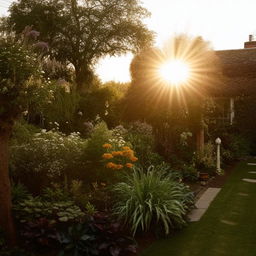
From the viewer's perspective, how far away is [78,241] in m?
5.13

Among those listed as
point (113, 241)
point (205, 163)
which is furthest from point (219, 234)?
point (205, 163)

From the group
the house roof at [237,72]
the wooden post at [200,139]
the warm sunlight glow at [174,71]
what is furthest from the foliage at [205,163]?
the house roof at [237,72]

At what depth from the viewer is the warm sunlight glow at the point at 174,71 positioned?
46.0 feet

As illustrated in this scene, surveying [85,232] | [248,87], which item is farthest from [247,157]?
[85,232]

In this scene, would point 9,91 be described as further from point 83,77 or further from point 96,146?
point 83,77

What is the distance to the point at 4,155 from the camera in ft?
17.0

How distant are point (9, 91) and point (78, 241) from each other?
2.11 meters

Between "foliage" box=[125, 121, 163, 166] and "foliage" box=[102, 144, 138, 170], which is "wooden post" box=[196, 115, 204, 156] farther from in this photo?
"foliage" box=[102, 144, 138, 170]

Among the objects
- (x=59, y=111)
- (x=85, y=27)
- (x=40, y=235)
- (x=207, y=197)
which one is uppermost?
(x=85, y=27)

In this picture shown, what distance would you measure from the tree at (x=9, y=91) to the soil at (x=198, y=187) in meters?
1.88

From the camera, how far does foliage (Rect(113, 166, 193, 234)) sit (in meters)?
6.13

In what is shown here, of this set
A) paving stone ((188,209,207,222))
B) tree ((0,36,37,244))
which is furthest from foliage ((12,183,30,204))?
paving stone ((188,209,207,222))

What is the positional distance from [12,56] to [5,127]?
35.9 inches

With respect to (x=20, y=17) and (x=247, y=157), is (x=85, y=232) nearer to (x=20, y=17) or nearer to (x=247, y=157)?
(x=247, y=157)
